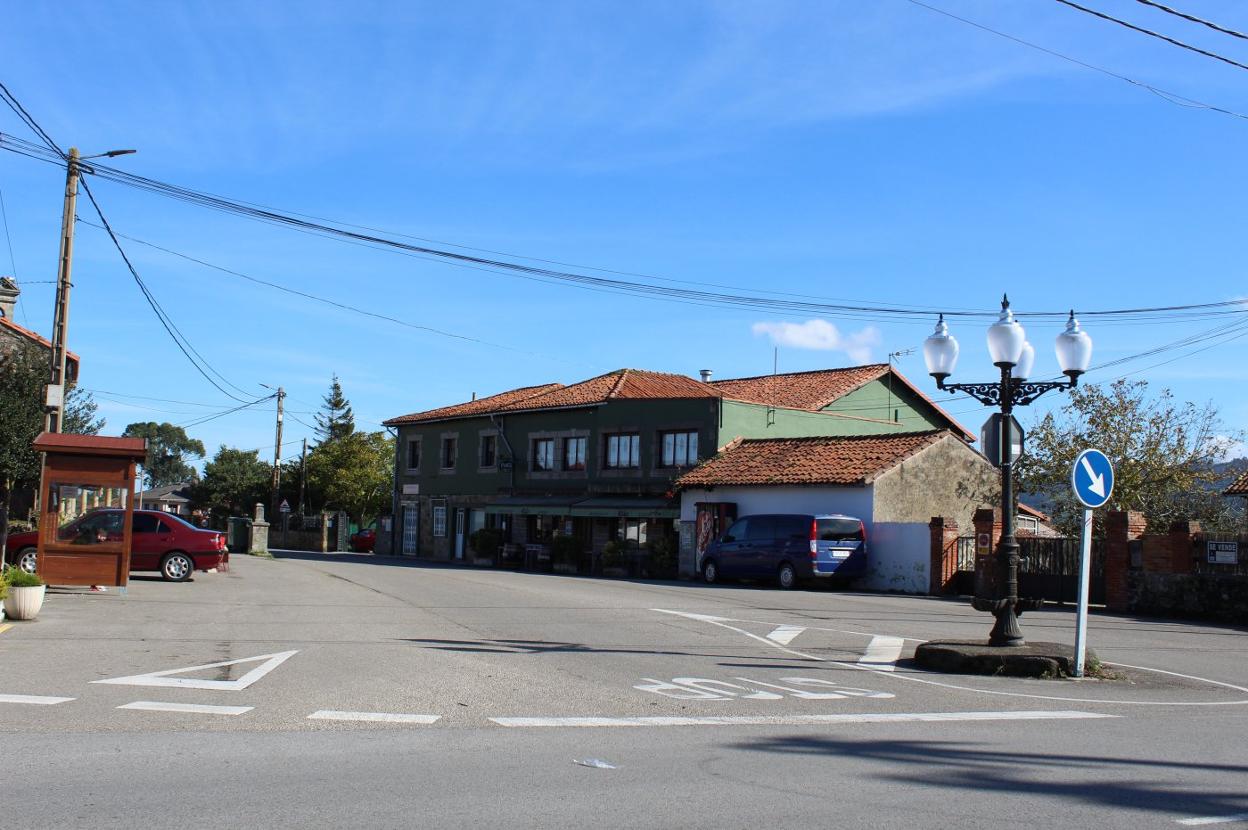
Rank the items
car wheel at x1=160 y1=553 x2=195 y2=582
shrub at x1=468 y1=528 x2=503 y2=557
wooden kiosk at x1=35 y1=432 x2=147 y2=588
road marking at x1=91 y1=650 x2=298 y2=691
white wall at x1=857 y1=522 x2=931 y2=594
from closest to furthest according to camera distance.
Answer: road marking at x1=91 y1=650 x2=298 y2=691 → wooden kiosk at x1=35 y1=432 x2=147 y2=588 → car wheel at x1=160 y1=553 x2=195 y2=582 → white wall at x1=857 y1=522 x2=931 y2=594 → shrub at x1=468 y1=528 x2=503 y2=557

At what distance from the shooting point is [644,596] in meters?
22.9

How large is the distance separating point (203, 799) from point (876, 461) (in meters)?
26.0

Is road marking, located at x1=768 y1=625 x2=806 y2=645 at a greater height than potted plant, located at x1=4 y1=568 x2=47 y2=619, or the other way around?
potted plant, located at x1=4 y1=568 x2=47 y2=619

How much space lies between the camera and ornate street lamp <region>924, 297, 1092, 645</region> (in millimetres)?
12695

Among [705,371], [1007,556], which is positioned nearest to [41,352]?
[705,371]

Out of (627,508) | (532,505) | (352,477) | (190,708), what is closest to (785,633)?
(190,708)

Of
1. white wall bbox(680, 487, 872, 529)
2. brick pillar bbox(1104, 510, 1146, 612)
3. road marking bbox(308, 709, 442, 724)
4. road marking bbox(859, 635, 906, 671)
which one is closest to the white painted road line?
road marking bbox(308, 709, 442, 724)

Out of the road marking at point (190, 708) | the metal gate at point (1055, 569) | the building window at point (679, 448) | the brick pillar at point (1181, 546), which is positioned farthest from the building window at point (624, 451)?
the road marking at point (190, 708)

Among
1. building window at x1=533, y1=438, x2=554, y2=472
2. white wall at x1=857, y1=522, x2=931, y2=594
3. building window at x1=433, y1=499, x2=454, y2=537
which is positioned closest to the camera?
white wall at x1=857, y1=522, x2=931, y2=594

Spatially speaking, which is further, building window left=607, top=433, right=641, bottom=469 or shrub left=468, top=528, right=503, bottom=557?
shrub left=468, top=528, right=503, bottom=557

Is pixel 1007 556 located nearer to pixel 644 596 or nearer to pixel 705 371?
pixel 644 596

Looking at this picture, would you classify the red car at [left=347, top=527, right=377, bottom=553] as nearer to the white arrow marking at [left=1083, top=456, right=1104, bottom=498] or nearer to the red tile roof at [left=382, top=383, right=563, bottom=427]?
the red tile roof at [left=382, top=383, right=563, bottom=427]

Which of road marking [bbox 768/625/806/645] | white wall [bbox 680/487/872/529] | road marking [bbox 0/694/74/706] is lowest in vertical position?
road marking [bbox 0/694/74/706]

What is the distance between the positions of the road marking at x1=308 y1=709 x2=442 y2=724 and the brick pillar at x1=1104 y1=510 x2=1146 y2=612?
1779cm
